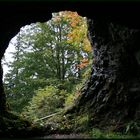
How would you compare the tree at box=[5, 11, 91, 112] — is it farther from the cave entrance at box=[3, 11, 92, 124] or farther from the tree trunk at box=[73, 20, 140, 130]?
the tree trunk at box=[73, 20, 140, 130]

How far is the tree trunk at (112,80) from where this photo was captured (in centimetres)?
1655

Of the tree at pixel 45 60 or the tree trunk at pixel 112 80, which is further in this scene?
the tree at pixel 45 60

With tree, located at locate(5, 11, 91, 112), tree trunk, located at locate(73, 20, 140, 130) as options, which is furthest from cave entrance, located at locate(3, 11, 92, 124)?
tree trunk, located at locate(73, 20, 140, 130)

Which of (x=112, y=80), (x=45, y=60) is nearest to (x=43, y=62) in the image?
(x=45, y=60)

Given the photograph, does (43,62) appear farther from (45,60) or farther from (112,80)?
(112,80)

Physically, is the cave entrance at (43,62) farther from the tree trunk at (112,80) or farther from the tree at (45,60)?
the tree trunk at (112,80)

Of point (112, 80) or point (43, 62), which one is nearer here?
point (112, 80)

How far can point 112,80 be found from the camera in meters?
17.9

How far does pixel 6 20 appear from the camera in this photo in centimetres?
1400

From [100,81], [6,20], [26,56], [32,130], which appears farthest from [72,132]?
[26,56]

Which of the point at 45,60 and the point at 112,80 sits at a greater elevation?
the point at 45,60

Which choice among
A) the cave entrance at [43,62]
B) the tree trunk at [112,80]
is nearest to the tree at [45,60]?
the cave entrance at [43,62]

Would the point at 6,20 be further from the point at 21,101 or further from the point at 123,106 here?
the point at 21,101

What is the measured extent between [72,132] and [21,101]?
14612 millimetres
